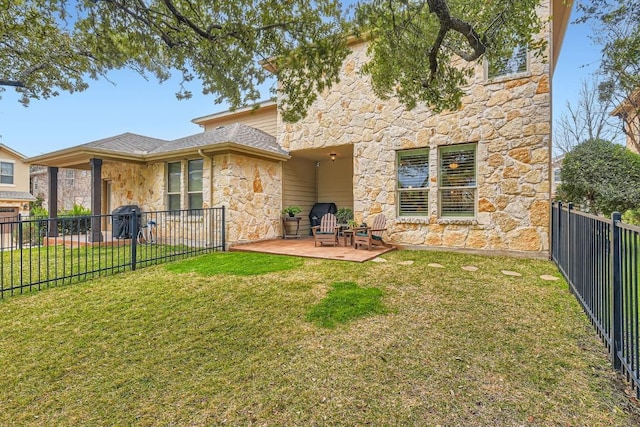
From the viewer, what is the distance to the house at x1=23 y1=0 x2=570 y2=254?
6.73 meters

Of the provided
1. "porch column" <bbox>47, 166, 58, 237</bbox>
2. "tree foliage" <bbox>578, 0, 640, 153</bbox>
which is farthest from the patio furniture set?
"porch column" <bbox>47, 166, 58, 237</bbox>

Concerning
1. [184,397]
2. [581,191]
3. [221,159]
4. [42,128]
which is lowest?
[184,397]

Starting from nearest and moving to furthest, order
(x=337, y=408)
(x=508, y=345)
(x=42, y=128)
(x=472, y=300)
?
1. (x=337, y=408)
2. (x=508, y=345)
3. (x=472, y=300)
4. (x=42, y=128)

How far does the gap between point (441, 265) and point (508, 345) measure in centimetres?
328

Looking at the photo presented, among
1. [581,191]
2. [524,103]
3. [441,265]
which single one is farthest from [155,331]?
[581,191]

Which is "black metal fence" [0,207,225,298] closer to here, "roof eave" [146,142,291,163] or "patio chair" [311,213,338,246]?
"roof eave" [146,142,291,163]

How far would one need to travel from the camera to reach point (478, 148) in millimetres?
7180

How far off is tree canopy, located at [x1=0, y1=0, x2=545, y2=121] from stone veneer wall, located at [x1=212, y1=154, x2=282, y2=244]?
9.62 ft

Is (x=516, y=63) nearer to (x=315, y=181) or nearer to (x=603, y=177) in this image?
(x=603, y=177)

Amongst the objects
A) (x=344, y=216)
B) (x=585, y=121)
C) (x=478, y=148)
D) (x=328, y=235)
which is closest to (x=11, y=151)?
(x=344, y=216)

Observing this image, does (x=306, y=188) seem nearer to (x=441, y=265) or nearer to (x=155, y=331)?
(x=441, y=265)

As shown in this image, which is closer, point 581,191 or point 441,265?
point 441,265

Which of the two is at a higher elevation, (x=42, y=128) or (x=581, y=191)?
(x=42, y=128)

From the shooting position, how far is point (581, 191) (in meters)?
7.84
